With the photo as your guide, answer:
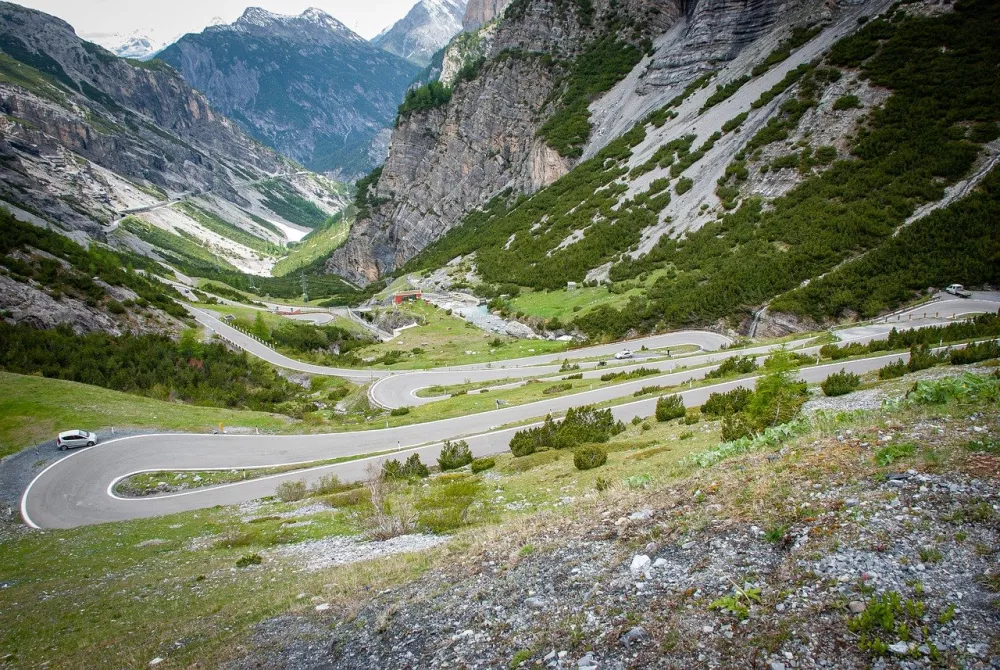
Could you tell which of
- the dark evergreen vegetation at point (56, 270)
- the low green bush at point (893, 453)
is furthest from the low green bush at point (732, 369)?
the dark evergreen vegetation at point (56, 270)

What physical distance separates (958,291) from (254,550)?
41789 millimetres

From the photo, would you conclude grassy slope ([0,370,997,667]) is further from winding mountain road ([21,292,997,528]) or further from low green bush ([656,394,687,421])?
winding mountain road ([21,292,997,528])

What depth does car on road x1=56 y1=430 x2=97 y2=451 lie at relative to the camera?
24.4m

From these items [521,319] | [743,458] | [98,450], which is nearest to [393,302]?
[521,319]

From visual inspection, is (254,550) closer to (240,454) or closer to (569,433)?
(569,433)

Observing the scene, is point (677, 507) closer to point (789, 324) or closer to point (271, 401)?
point (789, 324)

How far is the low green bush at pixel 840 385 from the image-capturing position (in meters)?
15.2

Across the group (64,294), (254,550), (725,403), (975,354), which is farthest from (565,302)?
(64,294)

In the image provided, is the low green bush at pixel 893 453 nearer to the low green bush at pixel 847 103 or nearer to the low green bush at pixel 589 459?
the low green bush at pixel 589 459

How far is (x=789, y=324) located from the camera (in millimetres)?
37281

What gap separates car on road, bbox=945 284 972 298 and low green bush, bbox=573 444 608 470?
31.6 meters

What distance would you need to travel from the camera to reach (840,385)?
1529cm

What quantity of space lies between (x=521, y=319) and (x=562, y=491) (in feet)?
151

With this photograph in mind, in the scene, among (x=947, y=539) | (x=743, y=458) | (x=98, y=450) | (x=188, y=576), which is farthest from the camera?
(x=98, y=450)
